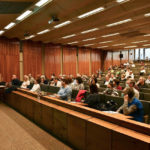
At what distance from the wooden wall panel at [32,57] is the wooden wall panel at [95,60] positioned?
253 inches

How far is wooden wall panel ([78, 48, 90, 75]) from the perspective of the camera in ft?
52.5

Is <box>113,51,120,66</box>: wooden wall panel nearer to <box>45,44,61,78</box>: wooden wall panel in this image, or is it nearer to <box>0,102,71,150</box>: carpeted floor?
<box>45,44,61,78</box>: wooden wall panel

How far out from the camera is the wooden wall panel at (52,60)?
13.4m

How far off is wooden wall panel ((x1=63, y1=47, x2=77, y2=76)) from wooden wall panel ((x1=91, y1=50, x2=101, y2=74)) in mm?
2676

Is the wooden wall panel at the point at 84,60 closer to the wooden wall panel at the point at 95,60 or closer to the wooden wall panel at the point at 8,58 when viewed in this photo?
the wooden wall panel at the point at 95,60

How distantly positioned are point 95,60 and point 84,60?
6.15 ft

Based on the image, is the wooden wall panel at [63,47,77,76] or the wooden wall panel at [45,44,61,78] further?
the wooden wall panel at [63,47,77,76]

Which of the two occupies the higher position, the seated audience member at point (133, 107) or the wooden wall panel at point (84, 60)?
the wooden wall panel at point (84, 60)

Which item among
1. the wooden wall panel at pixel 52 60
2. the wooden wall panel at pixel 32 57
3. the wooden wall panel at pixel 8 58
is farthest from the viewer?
the wooden wall panel at pixel 52 60

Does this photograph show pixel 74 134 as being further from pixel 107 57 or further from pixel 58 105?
pixel 107 57

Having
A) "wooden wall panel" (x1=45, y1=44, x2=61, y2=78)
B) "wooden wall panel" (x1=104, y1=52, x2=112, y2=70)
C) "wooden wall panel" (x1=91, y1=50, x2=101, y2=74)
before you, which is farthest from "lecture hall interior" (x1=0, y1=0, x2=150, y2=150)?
"wooden wall panel" (x1=104, y1=52, x2=112, y2=70)

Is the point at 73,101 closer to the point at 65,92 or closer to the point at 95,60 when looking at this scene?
the point at 65,92

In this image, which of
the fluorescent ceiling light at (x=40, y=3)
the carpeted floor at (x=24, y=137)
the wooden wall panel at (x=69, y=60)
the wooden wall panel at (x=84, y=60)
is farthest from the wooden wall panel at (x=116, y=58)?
the carpeted floor at (x=24, y=137)

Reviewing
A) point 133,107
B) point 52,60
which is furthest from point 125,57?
point 133,107
